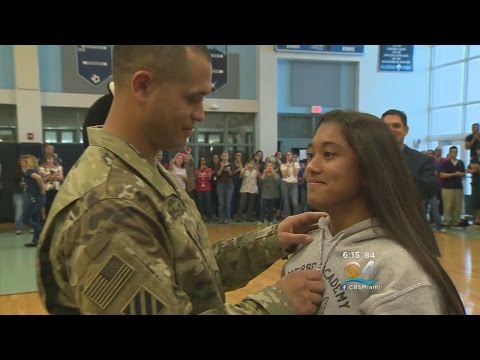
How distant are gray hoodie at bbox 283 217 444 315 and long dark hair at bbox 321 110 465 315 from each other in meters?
0.05

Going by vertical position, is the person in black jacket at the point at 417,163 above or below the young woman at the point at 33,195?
above

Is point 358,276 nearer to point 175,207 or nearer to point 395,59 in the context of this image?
point 175,207

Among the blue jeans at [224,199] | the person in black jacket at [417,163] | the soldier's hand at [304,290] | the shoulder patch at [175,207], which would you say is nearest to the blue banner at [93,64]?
the blue jeans at [224,199]

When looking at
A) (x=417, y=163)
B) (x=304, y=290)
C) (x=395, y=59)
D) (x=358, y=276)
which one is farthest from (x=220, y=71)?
(x=304, y=290)

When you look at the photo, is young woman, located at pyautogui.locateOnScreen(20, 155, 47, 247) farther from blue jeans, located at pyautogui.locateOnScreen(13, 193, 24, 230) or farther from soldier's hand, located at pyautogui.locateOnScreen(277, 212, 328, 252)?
soldier's hand, located at pyautogui.locateOnScreen(277, 212, 328, 252)

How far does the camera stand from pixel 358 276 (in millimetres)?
1170

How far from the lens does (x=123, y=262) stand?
77 centimetres

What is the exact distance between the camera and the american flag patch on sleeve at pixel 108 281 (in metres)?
0.76

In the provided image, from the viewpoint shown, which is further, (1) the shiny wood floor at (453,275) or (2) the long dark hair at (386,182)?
(1) the shiny wood floor at (453,275)

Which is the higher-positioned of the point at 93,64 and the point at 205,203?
the point at 93,64

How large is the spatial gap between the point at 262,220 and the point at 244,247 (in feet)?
26.9

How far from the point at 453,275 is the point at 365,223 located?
13.6 ft

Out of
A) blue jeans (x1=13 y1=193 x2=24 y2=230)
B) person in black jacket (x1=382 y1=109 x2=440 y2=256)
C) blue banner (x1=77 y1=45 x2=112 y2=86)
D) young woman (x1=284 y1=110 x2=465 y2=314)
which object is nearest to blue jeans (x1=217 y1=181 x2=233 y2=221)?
blue jeans (x1=13 y1=193 x2=24 y2=230)

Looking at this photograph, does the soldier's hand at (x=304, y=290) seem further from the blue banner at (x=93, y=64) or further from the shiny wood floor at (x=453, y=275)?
the blue banner at (x=93, y=64)
